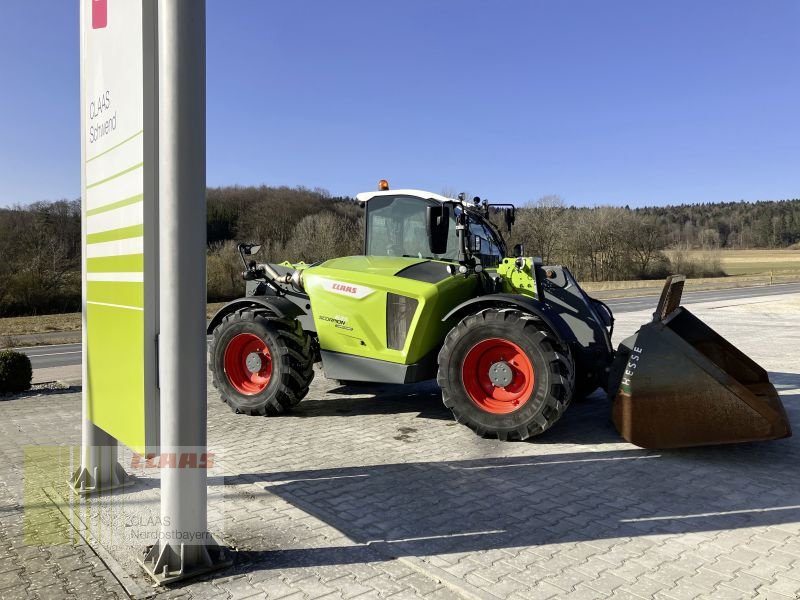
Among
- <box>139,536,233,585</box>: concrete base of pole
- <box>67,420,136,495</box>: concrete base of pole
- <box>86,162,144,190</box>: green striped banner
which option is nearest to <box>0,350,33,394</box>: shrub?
<box>67,420,136,495</box>: concrete base of pole

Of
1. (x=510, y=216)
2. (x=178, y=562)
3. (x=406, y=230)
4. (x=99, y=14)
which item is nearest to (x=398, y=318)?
(x=406, y=230)

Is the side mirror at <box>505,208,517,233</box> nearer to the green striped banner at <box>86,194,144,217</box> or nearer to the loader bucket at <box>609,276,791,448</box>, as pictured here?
the loader bucket at <box>609,276,791,448</box>

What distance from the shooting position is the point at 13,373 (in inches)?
349

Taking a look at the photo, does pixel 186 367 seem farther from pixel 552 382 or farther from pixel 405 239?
pixel 405 239

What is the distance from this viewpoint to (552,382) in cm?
547

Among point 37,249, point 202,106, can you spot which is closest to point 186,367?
point 202,106

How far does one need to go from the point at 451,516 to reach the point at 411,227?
12.7ft

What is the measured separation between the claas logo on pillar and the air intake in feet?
11.4

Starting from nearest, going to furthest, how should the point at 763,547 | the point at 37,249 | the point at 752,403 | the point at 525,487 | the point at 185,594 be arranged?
the point at 185,594, the point at 763,547, the point at 525,487, the point at 752,403, the point at 37,249

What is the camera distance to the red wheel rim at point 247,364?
7105mm

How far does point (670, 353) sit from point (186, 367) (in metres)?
3.94

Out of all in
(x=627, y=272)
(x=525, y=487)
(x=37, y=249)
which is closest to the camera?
(x=525, y=487)

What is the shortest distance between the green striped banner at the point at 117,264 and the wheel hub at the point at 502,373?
3.46 meters

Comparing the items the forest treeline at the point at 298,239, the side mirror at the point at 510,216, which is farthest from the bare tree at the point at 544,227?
the side mirror at the point at 510,216
